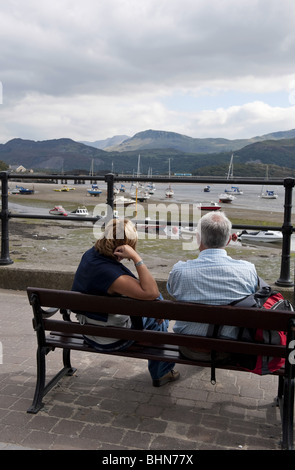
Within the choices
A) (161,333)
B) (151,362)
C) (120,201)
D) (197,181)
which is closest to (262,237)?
(120,201)

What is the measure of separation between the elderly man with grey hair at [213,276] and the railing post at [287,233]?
202 cm

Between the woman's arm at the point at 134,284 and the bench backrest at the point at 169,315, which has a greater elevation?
the woman's arm at the point at 134,284

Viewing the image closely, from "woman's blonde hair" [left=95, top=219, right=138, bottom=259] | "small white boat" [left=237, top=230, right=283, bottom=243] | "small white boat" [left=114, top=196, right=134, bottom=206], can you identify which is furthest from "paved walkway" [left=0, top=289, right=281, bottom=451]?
"small white boat" [left=237, top=230, right=283, bottom=243]

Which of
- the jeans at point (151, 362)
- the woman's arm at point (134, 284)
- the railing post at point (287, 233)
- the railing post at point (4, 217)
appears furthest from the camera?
the railing post at point (4, 217)

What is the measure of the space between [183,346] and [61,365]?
1.27m

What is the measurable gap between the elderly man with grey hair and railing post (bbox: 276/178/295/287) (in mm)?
2018

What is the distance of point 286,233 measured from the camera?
4.84 metres

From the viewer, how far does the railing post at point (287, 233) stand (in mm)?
4750

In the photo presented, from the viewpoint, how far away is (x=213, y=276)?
9.29ft

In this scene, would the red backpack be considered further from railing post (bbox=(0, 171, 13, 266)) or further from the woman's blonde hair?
railing post (bbox=(0, 171, 13, 266))

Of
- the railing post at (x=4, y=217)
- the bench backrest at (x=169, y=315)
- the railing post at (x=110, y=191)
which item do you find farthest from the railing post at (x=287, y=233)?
the railing post at (x=4, y=217)

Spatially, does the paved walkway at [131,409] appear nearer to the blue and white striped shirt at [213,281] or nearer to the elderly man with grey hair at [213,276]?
the elderly man with grey hair at [213,276]

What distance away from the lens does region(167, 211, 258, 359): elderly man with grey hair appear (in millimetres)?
2818

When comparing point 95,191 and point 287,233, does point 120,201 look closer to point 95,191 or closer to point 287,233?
point 287,233
